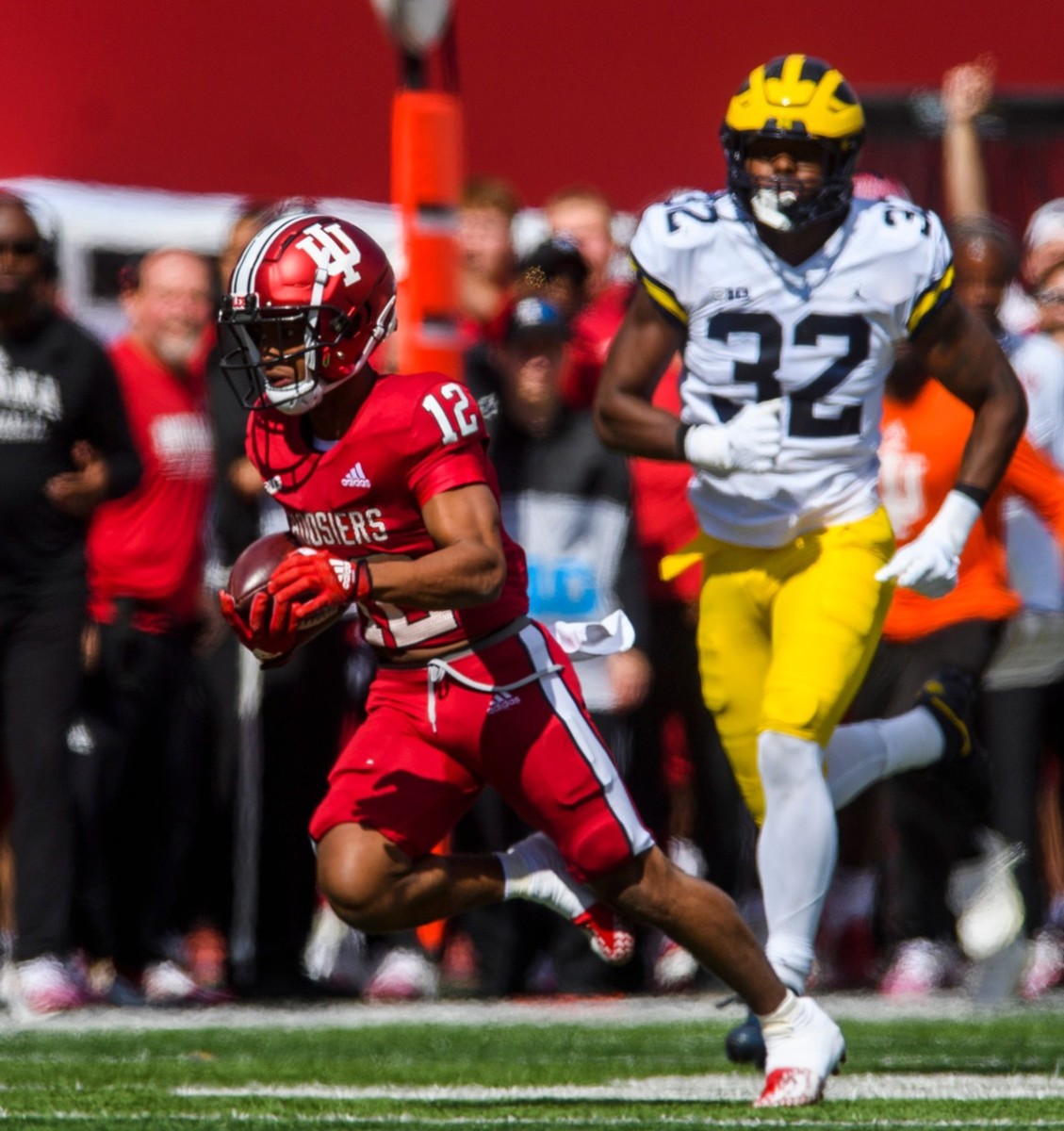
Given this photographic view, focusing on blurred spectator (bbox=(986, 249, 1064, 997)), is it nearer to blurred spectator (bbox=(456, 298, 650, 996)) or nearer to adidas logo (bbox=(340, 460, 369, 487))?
blurred spectator (bbox=(456, 298, 650, 996))

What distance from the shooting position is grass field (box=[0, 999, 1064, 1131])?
14.8ft

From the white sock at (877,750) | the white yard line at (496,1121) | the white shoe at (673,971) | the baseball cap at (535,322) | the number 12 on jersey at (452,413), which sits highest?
the baseball cap at (535,322)

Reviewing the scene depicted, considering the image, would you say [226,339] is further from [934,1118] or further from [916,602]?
[934,1118]

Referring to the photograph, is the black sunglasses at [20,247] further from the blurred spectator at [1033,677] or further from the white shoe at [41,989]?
the blurred spectator at [1033,677]

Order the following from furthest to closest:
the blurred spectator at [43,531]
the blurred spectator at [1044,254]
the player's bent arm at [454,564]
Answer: the blurred spectator at [1044,254] → the blurred spectator at [43,531] → the player's bent arm at [454,564]

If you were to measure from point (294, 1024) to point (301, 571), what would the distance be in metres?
2.46

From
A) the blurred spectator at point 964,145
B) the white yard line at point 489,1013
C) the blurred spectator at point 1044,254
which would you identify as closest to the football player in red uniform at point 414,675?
the white yard line at point 489,1013

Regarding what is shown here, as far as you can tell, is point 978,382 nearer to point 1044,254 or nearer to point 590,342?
point 590,342

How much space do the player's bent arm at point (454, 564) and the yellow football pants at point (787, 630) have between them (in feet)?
3.35

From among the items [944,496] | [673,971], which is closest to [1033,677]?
[944,496]

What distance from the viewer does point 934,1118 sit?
177 inches

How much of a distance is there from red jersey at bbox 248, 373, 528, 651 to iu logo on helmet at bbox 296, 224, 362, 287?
0.22m

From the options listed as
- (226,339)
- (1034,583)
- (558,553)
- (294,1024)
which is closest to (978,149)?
(1034,583)

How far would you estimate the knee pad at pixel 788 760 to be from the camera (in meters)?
5.23
